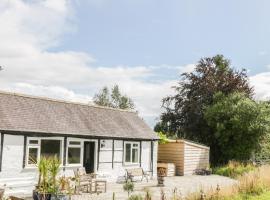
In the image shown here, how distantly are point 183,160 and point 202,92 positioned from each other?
33.6 ft

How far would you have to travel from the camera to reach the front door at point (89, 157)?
2256cm

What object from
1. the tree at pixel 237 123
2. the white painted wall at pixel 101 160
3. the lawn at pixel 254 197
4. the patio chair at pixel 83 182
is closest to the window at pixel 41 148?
the white painted wall at pixel 101 160

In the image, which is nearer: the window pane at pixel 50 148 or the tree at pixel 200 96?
the window pane at pixel 50 148

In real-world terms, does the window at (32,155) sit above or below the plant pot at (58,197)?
above

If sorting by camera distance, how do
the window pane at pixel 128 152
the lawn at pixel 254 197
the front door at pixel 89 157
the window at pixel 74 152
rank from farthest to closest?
1. the window pane at pixel 128 152
2. the front door at pixel 89 157
3. the window at pixel 74 152
4. the lawn at pixel 254 197

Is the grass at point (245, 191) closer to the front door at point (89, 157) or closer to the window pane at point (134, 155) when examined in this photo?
the front door at point (89, 157)

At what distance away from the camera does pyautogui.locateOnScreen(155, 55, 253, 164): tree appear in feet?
124

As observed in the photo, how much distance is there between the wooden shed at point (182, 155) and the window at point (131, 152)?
502 centimetres

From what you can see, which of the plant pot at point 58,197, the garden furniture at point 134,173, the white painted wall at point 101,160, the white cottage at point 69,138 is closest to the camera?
the plant pot at point 58,197

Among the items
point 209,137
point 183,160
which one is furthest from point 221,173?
point 209,137

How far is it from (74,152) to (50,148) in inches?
67.4

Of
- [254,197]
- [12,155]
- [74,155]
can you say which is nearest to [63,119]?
[74,155]

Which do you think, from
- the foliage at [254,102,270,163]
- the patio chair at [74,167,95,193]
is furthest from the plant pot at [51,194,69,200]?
the foliage at [254,102,270,163]

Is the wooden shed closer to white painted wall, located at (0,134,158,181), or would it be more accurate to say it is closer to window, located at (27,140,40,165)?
→ white painted wall, located at (0,134,158,181)
